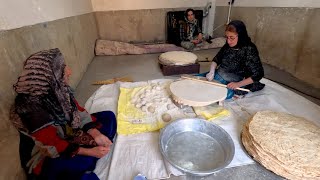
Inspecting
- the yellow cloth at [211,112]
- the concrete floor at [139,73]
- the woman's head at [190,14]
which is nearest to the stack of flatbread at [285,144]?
the concrete floor at [139,73]

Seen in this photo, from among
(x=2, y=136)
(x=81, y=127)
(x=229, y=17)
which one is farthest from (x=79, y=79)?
(x=229, y=17)

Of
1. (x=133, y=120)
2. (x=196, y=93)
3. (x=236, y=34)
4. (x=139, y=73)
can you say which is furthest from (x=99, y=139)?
(x=139, y=73)

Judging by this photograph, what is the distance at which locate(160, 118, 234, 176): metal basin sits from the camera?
118cm

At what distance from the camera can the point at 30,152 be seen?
102cm

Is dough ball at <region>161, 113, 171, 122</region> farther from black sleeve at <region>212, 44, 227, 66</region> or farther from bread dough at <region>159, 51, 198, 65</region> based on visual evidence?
bread dough at <region>159, 51, 198, 65</region>

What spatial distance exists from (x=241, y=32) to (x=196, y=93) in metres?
0.71

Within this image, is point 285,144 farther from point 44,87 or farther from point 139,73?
point 139,73

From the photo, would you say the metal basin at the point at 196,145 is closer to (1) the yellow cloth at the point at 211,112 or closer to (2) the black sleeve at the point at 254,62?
(1) the yellow cloth at the point at 211,112

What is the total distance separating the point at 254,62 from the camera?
5.93ft

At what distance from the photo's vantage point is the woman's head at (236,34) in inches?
66.3

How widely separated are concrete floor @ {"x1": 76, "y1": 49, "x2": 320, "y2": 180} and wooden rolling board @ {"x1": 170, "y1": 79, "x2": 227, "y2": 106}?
1.80ft

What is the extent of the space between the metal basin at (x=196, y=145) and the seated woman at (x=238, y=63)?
22.7 inches

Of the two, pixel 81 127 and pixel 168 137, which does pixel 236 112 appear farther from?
pixel 81 127

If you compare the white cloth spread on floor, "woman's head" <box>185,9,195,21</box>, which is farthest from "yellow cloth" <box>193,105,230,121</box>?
"woman's head" <box>185,9,195,21</box>
